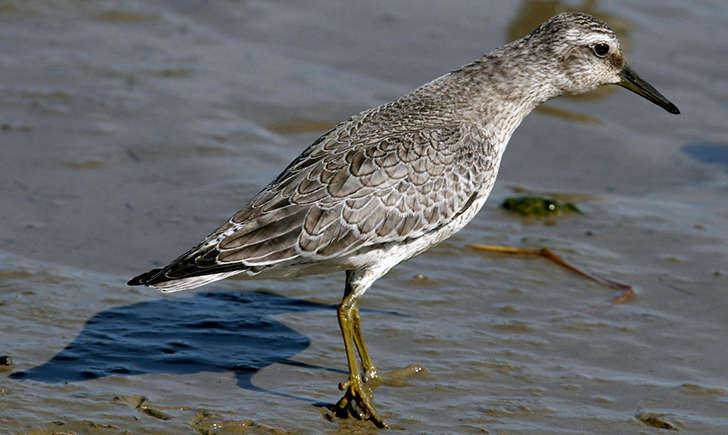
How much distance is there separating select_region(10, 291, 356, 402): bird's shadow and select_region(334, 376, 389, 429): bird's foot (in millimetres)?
401

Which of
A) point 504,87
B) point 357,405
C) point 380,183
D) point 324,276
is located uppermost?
point 504,87

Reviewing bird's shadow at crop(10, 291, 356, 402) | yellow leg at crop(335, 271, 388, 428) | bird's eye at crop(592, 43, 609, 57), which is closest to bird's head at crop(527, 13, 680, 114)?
bird's eye at crop(592, 43, 609, 57)

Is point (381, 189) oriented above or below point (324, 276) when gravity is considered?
above

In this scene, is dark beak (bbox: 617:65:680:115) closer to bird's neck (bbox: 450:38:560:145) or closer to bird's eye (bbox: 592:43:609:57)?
bird's eye (bbox: 592:43:609:57)

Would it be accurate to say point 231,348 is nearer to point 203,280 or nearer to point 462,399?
point 203,280

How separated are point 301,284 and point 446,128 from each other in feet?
6.25

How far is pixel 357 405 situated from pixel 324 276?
198cm

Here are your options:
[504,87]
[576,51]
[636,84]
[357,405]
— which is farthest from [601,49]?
[357,405]

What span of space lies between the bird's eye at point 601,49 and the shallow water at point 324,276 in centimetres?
190

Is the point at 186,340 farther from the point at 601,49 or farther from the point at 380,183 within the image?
the point at 601,49

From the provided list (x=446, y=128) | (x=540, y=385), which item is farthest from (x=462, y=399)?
(x=446, y=128)

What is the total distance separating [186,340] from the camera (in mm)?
7395

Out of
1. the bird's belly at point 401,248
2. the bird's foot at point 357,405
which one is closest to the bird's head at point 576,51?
the bird's belly at point 401,248

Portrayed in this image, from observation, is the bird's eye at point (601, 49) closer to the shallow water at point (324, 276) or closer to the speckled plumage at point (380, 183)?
the speckled plumage at point (380, 183)
